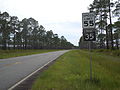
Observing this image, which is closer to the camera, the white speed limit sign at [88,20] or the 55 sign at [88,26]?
the 55 sign at [88,26]

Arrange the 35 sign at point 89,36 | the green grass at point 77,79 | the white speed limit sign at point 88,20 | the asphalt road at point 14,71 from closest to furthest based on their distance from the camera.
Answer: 1. the green grass at point 77,79
2. the 35 sign at point 89,36
3. the white speed limit sign at point 88,20
4. the asphalt road at point 14,71

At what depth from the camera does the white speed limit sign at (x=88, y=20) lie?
8492 millimetres

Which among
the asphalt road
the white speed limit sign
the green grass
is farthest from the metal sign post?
the asphalt road

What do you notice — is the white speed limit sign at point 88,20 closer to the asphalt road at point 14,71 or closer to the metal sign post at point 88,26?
the metal sign post at point 88,26

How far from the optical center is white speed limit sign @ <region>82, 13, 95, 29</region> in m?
8.49

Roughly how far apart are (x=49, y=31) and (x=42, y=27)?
29.9 metres

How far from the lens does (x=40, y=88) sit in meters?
7.44

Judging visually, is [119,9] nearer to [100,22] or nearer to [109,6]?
[109,6]

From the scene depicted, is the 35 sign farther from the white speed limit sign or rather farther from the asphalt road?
the asphalt road

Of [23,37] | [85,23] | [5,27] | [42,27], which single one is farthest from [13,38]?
[85,23]

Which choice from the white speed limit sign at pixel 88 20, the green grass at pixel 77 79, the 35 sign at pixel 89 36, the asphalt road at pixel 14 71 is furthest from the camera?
the asphalt road at pixel 14 71

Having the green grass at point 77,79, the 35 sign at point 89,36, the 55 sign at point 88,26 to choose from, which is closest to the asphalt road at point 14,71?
the green grass at point 77,79

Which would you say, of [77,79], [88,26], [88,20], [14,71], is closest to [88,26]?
[88,26]

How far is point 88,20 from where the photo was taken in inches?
337
